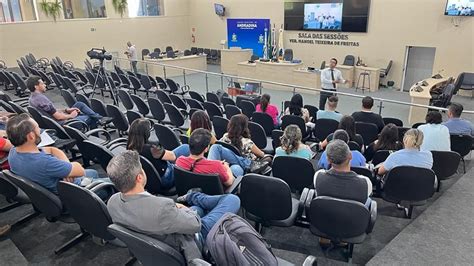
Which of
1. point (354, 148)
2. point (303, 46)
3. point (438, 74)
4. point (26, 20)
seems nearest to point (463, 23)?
point (438, 74)

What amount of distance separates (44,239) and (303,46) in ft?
39.9

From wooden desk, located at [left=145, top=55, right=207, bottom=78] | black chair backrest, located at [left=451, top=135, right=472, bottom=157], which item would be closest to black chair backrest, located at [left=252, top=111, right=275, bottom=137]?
black chair backrest, located at [left=451, top=135, right=472, bottom=157]

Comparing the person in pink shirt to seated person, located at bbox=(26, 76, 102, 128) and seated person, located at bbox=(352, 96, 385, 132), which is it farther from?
seated person, located at bbox=(26, 76, 102, 128)

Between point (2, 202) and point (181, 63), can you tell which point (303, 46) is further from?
point (2, 202)

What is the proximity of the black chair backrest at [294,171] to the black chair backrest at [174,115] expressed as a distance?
290 cm

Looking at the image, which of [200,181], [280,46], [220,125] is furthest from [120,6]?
[200,181]

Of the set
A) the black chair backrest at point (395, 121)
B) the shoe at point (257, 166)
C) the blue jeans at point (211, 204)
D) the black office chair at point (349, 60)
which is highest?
the black office chair at point (349, 60)

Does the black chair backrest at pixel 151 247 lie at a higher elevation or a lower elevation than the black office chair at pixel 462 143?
higher

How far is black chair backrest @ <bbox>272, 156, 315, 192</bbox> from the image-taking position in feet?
10.6

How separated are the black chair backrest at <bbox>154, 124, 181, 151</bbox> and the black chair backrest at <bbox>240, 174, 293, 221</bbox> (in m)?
1.67

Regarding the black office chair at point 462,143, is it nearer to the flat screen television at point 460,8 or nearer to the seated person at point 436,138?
the seated person at point 436,138

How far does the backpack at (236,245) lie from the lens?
72.7 inches

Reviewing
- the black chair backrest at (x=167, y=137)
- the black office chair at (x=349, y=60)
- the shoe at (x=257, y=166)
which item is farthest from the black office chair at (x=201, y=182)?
the black office chair at (x=349, y=60)

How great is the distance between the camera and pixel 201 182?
2.68 m
